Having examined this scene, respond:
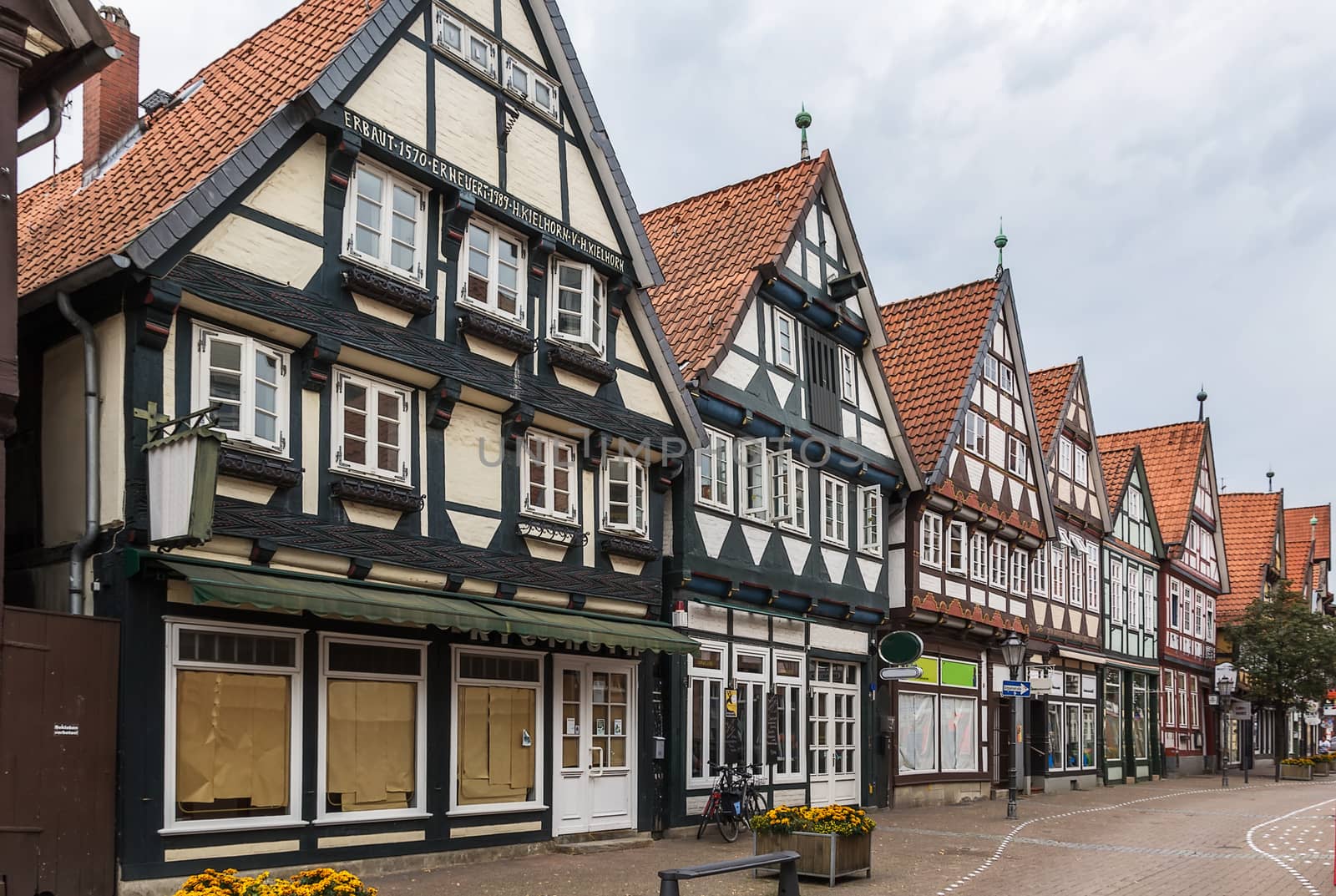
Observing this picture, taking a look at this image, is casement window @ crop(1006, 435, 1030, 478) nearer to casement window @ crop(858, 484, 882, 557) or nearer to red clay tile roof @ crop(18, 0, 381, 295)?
casement window @ crop(858, 484, 882, 557)

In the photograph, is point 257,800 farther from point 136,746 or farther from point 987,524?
point 987,524

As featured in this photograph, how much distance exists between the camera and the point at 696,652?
61.9 ft

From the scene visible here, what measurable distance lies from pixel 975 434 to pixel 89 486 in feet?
70.7

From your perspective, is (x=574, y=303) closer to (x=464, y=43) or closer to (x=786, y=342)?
(x=464, y=43)

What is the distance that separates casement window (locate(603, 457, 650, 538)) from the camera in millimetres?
18578

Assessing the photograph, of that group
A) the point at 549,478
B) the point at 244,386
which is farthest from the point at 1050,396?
the point at 244,386

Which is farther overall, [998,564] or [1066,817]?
[998,564]

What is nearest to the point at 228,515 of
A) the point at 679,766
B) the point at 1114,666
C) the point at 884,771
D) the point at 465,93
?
the point at 465,93

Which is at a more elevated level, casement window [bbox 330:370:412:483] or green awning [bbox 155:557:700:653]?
casement window [bbox 330:370:412:483]

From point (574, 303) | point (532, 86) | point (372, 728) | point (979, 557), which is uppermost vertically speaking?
point (532, 86)

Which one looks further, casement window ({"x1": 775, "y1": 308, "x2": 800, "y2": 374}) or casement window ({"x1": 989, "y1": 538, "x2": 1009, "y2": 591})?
casement window ({"x1": 989, "y1": 538, "x2": 1009, "y2": 591})

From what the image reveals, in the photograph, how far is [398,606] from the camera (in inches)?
548

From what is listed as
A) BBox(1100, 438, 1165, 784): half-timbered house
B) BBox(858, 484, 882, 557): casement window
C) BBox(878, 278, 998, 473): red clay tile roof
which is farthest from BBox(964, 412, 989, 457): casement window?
BBox(1100, 438, 1165, 784): half-timbered house

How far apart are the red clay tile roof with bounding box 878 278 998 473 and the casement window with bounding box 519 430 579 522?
11.3 meters
